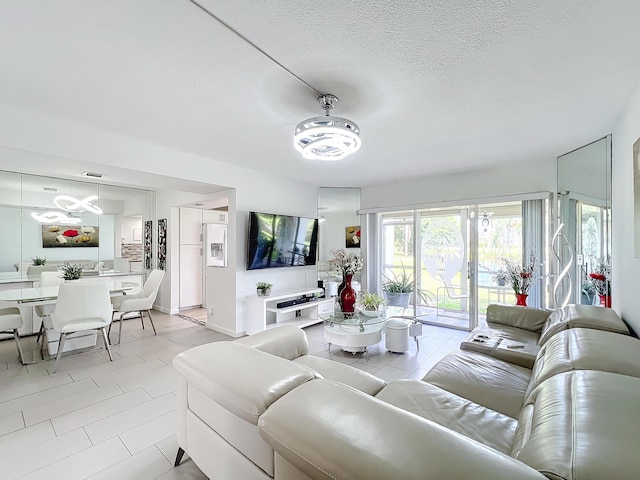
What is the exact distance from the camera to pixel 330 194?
571 cm

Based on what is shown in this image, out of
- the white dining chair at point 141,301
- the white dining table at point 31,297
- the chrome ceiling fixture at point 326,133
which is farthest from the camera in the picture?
the white dining chair at point 141,301

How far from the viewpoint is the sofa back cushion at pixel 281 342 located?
1978 mm

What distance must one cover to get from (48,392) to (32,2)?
3004 mm

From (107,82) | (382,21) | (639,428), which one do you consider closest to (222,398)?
(639,428)

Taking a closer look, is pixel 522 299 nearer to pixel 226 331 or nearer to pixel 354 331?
pixel 354 331

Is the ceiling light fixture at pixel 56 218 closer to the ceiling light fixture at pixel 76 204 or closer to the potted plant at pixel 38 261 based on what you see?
the ceiling light fixture at pixel 76 204

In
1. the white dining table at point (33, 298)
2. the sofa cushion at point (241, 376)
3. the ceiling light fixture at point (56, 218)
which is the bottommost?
the white dining table at point (33, 298)

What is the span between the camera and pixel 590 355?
1411 mm

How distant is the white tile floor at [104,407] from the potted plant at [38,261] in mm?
1142

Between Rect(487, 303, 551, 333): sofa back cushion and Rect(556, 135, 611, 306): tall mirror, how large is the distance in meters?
0.56

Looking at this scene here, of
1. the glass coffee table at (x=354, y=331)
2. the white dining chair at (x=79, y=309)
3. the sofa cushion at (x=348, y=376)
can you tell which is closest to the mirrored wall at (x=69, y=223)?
the white dining chair at (x=79, y=309)

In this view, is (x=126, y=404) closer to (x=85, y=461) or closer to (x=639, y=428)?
(x=85, y=461)

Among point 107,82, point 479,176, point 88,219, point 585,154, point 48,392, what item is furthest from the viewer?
point 88,219

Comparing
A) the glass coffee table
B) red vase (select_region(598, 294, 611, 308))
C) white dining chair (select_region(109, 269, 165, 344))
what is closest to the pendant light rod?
the glass coffee table
